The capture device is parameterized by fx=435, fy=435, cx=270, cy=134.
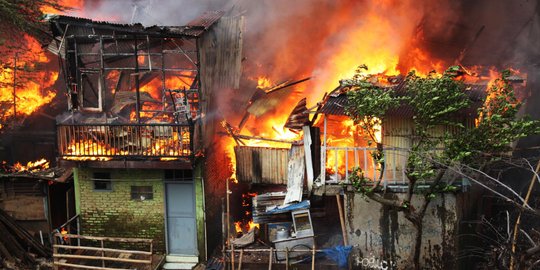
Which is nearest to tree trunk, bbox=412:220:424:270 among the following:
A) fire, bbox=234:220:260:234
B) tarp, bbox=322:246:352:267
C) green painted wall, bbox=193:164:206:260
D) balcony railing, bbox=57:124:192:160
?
tarp, bbox=322:246:352:267

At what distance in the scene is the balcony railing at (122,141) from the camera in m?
15.2

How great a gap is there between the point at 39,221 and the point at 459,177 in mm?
16288

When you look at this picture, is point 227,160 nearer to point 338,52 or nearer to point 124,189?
point 124,189

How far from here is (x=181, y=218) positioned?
1634 cm

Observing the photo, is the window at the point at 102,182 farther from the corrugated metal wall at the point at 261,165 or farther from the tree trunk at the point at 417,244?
the tree trunk at the point at 417,244

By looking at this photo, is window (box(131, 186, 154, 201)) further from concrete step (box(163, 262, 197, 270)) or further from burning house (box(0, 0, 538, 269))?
concrete step (box(163, 262, 197, 270))

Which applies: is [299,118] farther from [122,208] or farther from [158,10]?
[158,10]

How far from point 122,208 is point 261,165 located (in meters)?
5.64

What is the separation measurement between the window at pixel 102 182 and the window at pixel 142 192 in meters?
0.96

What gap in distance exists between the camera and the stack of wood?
51.2 ft

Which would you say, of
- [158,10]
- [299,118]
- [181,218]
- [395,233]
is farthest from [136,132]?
[395,233]

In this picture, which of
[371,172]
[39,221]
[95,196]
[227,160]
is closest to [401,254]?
[371,172]

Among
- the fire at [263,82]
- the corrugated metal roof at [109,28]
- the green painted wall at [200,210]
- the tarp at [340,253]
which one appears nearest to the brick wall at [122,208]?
the green painted wall at [200,210]

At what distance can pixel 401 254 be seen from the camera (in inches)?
565
